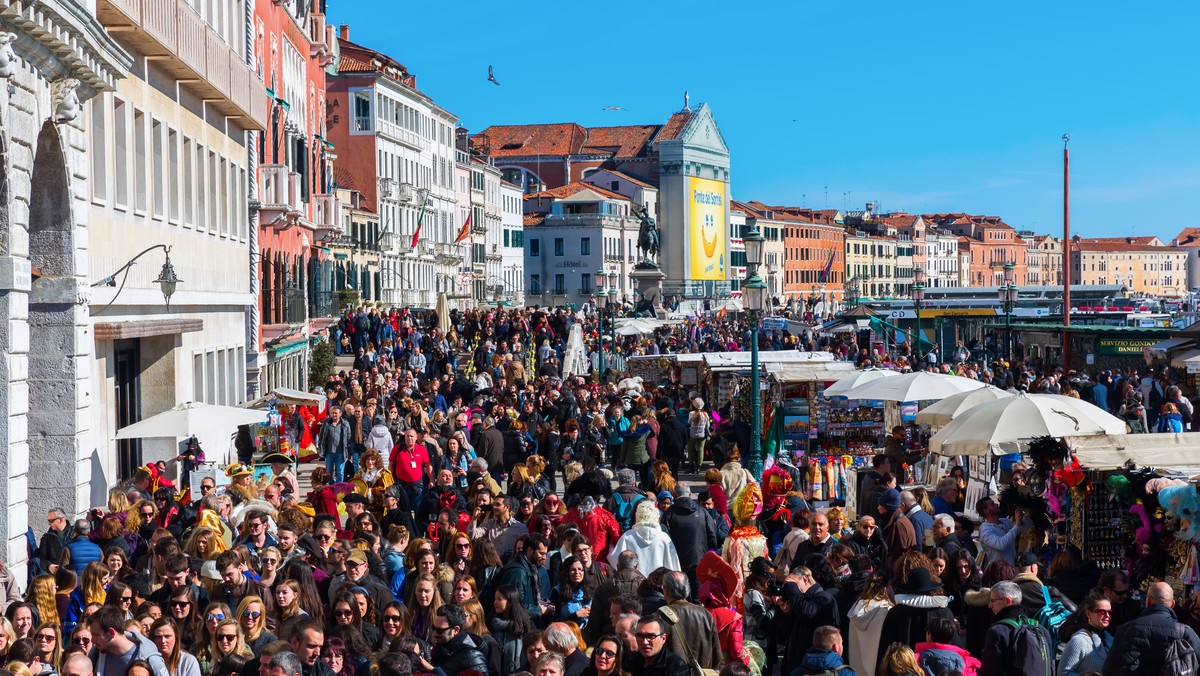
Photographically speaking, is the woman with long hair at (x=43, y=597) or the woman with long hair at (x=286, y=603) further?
the woman with long hair at (x=43, y=597)

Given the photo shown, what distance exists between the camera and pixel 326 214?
38.9 meters

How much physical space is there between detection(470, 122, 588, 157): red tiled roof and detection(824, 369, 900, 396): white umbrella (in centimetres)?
10340

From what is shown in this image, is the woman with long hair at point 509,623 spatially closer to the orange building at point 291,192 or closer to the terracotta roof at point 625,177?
→ the orange building at point 291,192

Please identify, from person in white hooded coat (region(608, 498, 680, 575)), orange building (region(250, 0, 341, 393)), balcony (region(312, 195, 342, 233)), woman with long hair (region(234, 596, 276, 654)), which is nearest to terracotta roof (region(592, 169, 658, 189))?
orange building (region(250, 0, 341, 393))

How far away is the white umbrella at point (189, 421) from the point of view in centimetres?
1720

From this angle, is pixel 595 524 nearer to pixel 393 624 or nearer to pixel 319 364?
pixel 393 624

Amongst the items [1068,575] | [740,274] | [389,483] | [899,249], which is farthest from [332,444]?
[899,249]

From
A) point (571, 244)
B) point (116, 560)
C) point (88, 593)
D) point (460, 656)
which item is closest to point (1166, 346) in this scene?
point (116, 560)

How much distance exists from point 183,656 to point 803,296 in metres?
150

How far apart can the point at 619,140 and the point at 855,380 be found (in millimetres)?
107633

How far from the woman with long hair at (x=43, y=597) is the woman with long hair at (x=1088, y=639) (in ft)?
18.0

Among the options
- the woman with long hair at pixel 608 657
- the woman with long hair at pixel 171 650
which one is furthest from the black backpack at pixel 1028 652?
the woman with long hair at pixel 171 650

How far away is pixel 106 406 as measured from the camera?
19.0 metres

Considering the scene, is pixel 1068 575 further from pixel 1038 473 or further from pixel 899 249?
pixel 899 249
